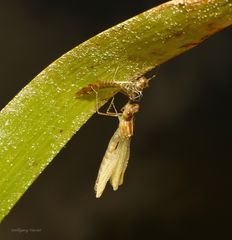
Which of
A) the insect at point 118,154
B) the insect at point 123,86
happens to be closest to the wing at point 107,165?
the insect at point 118,154

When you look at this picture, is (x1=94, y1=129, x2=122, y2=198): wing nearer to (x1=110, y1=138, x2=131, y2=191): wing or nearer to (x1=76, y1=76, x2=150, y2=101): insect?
(x1=110, y1=138, x2=131, y2=191): wing

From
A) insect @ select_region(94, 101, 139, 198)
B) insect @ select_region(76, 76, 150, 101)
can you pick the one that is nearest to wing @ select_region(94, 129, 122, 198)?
insect @ select_region(94, 101, 139, 198)

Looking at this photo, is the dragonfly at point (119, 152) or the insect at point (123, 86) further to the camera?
the dragonfly at point (119, 152)

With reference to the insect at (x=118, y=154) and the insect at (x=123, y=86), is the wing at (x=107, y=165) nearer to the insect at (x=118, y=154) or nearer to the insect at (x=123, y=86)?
the insect at (x=118, y=154)

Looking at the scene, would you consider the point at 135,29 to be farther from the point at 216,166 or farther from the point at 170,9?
the point at 216,166

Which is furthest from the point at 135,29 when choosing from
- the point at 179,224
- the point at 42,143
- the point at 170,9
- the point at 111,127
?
the point at 179,224

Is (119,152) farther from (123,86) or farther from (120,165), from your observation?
(123,86)
